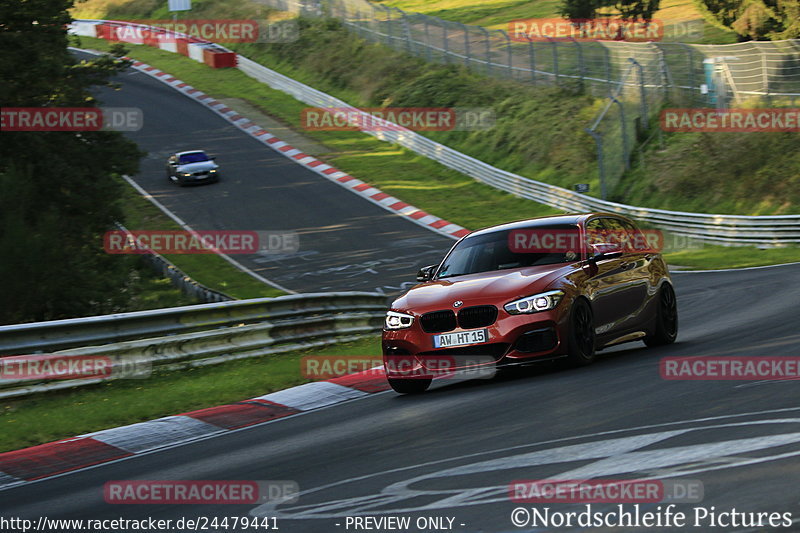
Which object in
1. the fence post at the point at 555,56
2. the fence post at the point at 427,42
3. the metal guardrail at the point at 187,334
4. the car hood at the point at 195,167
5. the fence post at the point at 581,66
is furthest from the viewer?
the fence post at the point at 427,42

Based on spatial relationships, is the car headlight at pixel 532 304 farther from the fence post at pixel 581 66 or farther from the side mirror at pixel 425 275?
the fence post at pixel 581 66

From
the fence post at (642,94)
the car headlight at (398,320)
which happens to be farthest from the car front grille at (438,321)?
the fence post at (642,94)

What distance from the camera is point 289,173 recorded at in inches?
1586

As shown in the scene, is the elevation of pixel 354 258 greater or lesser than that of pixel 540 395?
lesser

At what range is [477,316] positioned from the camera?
388 inches

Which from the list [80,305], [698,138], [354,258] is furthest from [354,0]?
[80,305]

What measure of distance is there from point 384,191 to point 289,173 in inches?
178

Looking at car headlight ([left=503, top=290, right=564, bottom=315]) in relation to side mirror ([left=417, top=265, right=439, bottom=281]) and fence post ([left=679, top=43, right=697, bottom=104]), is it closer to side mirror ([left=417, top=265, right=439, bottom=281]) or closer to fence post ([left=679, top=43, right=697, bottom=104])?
side mirror ([left=417, top=265, right=439, bottom=281])

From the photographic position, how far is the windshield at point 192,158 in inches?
1556

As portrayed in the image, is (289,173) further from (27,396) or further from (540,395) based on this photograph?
(540,395)

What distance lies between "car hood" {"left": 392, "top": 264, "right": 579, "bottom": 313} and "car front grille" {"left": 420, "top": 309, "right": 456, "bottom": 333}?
2.0 inches

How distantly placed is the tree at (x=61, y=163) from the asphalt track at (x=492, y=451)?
10.0 metres

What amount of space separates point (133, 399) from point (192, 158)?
29.4 meters

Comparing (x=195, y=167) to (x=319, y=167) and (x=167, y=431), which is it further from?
(x=167, y=431)
